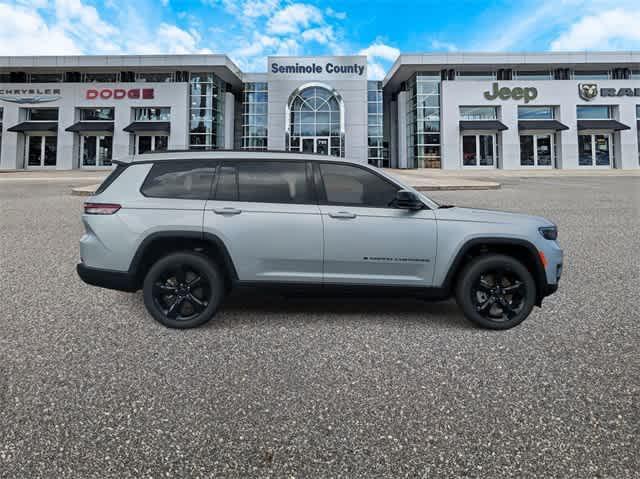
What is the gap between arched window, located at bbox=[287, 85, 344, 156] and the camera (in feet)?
126

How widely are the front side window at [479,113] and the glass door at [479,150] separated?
5.82 feet

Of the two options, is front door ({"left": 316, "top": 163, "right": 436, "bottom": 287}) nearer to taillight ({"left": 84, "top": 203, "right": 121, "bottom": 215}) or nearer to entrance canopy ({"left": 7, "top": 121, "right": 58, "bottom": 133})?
taillight ({"left": 84, "top": 203, "right": 121, "bottom": 215})

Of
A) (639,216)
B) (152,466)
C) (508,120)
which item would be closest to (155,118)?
(508,120)

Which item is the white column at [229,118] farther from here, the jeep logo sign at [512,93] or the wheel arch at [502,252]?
the wheel arch at [502,252]

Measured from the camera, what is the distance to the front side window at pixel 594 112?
3834cm

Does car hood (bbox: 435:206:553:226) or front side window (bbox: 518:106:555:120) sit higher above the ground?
front side window (bbox: 518:106:555:120)

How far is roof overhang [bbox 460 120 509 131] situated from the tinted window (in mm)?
37085

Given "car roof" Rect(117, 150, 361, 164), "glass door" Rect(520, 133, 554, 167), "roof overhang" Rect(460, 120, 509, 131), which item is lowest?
"car roof" Rect(117, 150, 361, 164)

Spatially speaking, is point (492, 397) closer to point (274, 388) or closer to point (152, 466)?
point (274, 388)

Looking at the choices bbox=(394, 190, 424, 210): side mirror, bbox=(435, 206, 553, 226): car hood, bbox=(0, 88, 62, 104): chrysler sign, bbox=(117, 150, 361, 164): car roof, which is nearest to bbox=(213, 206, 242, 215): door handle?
bbox=(117, 150, 361, 164): car roof

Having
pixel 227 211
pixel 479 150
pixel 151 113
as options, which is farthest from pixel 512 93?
pixel 227 211

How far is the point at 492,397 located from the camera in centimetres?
265

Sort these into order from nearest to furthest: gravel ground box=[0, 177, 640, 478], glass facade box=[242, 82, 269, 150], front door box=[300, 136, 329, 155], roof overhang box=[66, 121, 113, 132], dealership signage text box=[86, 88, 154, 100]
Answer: gravel ground box=[0, 177, 640, 478] → roof overhang box=[66, 121, 113, 132] → front door box=[300, 136, 329, 155] → dealership signage text box=[86, 88, 154, 100] → glass facade box=[242, 82, 269, 150]

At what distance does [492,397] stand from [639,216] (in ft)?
37.5
